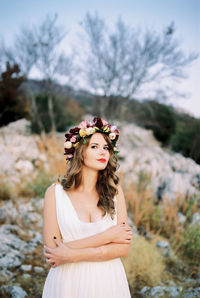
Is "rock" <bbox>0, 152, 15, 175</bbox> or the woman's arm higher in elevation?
the woman's arm

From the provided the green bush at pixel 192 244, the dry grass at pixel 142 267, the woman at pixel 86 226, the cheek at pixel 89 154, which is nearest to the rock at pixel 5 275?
the woman at pixel 86 226

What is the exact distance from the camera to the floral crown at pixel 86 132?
1898mm

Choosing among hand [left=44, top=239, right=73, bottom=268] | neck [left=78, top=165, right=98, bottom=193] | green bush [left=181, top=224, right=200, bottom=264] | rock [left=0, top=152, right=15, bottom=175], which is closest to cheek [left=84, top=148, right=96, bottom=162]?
neck [left=78, top=165, right=98, bottom=193]

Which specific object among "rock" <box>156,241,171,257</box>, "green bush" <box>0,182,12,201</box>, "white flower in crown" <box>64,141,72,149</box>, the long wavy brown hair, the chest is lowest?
"rock" <box>156,241,171,257</box>

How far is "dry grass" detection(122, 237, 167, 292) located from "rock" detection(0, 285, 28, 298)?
4.15ft

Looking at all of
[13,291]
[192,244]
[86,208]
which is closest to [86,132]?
[86,208]

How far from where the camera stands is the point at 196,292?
8.75 feet

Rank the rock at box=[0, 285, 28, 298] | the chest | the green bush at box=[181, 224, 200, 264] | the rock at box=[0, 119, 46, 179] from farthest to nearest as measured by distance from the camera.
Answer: the rock at box=[0, 119, 46, 179], the green bush at box=[181, 224, 200, 264], the rock at box=[0, 285, 28, 298], the chest

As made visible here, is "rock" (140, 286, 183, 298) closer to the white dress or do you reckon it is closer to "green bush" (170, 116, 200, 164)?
the white dress

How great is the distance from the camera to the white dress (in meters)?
1.60

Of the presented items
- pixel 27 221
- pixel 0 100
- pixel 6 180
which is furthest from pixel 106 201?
pixel 0 100

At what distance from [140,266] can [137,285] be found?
0.74ft

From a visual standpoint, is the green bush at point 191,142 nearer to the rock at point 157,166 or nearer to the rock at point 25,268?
the rock at point 157,166

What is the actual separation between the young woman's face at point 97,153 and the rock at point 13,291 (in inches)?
61.6
